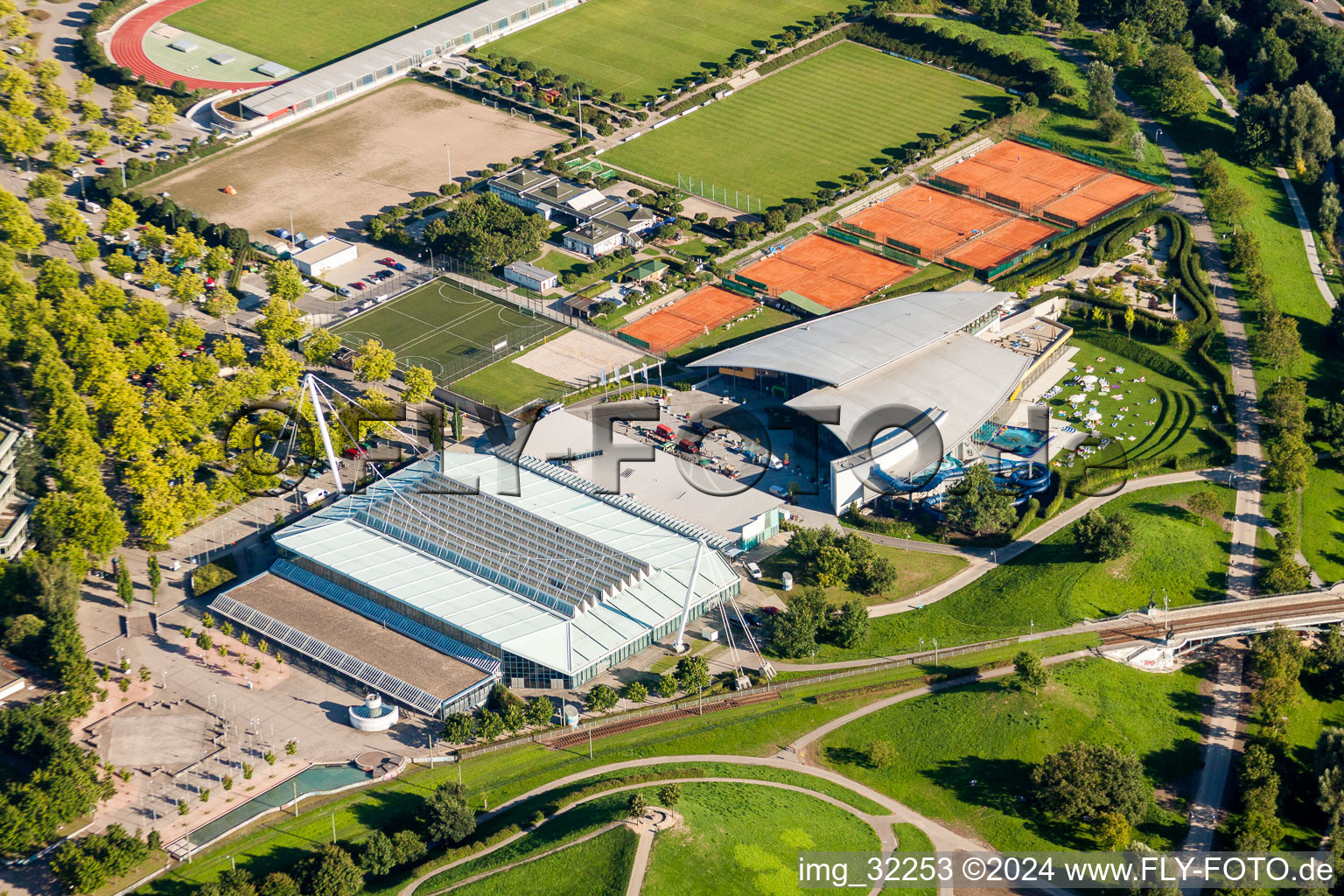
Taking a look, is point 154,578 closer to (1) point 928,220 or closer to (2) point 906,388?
(2) point 906,388

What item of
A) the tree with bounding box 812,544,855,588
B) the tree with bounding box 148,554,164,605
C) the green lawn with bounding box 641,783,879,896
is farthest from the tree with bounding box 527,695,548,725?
the tree with bounding box 148,554,164,605

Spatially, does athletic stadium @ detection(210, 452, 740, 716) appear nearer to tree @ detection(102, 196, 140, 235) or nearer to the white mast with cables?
the white mast with cables

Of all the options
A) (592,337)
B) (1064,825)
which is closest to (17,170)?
(592,337)

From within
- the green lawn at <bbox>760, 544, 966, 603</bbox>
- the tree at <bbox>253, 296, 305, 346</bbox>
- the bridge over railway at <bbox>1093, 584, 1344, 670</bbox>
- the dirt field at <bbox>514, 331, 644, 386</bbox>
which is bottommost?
the green lawn at <bbox>760, 544, 966, 603</bbox>

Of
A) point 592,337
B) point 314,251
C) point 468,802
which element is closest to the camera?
point 468,802

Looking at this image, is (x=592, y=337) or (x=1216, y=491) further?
(x=592, y=337)

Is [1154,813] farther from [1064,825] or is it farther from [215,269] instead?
[215,269]

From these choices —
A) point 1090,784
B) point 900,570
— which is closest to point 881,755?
point 1090,784
